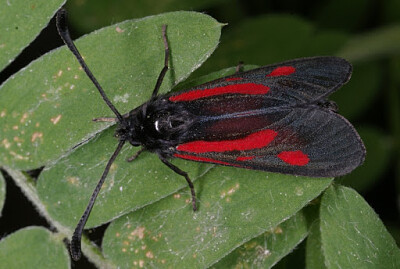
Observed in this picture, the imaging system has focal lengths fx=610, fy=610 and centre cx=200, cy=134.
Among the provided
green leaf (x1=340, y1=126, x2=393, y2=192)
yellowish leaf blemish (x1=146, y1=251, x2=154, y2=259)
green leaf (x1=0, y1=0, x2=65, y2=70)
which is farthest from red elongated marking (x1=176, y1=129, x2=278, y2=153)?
green leaf (x1=340, y1=126, x2=393, y2=192)

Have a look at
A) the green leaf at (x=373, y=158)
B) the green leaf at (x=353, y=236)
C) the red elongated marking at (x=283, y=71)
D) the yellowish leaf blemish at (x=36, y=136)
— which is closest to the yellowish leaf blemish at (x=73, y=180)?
the yellowish leaf blemish at (x=36, y=136)

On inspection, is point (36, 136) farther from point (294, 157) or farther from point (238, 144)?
point (294, 157)

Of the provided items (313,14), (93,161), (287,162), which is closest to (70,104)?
(93,161)

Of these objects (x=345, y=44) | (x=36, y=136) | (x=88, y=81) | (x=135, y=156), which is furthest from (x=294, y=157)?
(x=345, y=44)

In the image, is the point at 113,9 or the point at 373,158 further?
the point at 373,158

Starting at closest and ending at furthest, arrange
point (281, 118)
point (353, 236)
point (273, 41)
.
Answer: point (353, 236) → point (281, 118) → point (273, 41)

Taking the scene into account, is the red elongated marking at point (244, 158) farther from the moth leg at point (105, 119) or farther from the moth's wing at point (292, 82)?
the moth leg at point (105, 119)

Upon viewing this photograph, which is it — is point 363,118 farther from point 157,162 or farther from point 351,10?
point 157,162
